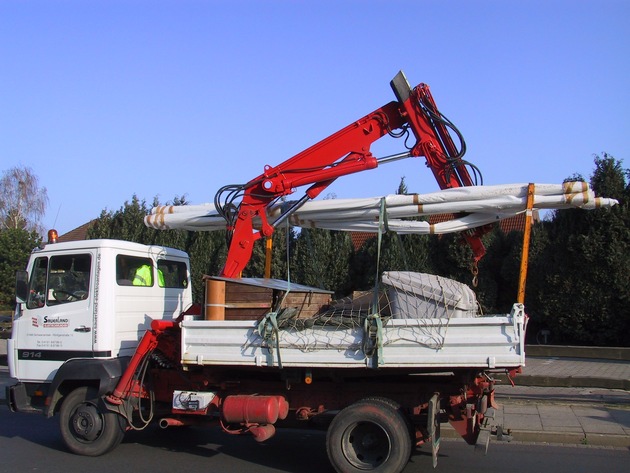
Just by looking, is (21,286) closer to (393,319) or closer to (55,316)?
(55,316)

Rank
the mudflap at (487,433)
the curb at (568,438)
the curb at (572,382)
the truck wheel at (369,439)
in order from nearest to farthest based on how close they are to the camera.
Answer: the truck wheel at (369,439) → the mudflap at (487,433) → the curb at (568,438) → the curb at (572,382)

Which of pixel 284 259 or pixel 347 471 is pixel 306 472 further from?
pixel 284 259

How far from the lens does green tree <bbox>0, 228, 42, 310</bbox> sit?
23750mm

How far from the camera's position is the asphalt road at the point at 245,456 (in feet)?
22.4

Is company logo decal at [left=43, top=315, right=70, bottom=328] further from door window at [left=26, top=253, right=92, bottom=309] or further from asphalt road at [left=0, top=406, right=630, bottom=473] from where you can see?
asphalt road at [left=0, top=406, right=630, bottom=473]

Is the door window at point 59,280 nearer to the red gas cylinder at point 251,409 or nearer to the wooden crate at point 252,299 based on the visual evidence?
the wooden crate at point 252,299

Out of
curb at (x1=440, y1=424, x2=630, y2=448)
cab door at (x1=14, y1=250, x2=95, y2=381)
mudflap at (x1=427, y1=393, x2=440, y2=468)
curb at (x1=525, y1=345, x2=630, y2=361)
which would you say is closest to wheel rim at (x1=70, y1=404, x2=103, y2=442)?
cab door at (x1=14, y1=250, x2=95, y2=381)

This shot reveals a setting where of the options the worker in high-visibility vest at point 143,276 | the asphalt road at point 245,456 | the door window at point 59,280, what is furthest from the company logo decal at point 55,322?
the asphalt road at point 245,456

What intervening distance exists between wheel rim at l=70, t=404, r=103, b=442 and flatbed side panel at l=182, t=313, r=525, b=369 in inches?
59.0

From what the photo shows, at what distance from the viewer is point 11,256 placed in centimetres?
2486

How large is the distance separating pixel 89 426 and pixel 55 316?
4.49ft

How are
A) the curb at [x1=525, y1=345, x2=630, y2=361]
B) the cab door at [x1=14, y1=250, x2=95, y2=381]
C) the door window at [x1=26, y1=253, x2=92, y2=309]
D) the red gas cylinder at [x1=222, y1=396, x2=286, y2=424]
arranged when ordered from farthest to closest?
the curb at [x1=525, y1=345, x2=630, y2=361]
the door window at [x1=26, y1=253, x2=92, y2=309]
the cab door at [x1=14, y1=250, x2=95, y2=381]
the red gas cylinder at [x1=222, y1=396, x2=286, y2=424]

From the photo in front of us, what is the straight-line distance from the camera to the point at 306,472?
6656 mm

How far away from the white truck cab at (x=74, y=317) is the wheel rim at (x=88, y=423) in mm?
297
